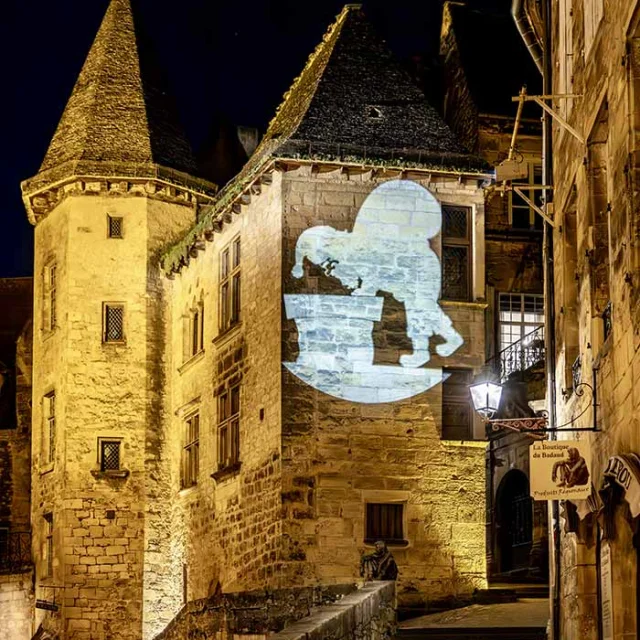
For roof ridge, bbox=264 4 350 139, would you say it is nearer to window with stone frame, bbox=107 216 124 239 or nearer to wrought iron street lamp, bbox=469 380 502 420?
window with stone frame, bbox=107 216 124 239

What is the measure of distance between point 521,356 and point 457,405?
12.8ft

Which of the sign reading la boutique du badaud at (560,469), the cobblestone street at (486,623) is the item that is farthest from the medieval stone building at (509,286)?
the sign reading la boutique du badaud at (560,469)

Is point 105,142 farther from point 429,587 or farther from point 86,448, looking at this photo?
point 429,587

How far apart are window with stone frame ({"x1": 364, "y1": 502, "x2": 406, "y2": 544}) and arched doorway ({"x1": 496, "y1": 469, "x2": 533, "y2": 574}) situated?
6188 mm

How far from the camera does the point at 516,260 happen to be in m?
30.9

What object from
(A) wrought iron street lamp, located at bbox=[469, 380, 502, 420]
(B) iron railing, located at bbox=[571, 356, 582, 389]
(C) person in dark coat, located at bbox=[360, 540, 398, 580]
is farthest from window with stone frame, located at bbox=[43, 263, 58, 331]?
(B) iron railing, located at bbox=[571, 356, 582, 389]

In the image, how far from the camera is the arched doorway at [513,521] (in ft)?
102

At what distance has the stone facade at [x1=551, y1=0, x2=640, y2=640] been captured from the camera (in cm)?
1423

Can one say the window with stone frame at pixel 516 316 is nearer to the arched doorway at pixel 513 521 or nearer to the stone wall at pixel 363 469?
the arched doorway at pixel 513 521

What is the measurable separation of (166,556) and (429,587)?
7163 millimetres

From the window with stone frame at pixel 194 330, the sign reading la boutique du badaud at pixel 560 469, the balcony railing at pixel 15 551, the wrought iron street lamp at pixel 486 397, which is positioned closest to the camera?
the sign reading la boutique du badaud at pixel 560 469

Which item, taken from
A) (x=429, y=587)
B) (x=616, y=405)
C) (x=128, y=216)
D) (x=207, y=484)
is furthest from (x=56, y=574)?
(x=616, y=405)

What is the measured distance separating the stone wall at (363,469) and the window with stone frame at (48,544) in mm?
8248

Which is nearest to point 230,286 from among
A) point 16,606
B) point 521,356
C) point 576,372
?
point 521,356
